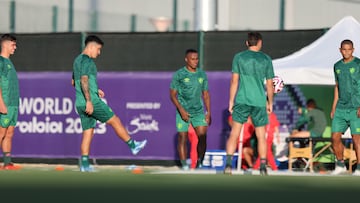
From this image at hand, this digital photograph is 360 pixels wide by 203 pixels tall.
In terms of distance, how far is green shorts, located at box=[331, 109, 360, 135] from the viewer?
15.8 m

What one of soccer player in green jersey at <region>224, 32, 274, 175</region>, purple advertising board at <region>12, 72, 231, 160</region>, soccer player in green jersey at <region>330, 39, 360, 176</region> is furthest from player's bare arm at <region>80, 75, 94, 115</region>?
purple advertising board at <region>12, 72, 231, 160</region>

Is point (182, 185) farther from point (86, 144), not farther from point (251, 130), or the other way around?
point (251, 130)

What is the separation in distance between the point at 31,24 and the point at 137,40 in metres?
5.63

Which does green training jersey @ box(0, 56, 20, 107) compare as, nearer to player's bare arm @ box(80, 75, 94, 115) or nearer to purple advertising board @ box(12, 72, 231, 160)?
player's bare arm @ box(80, 75, 94, 115)

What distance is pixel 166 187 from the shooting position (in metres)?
11.8

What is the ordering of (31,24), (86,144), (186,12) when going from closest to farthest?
(86,144), (31,24), (186,12)

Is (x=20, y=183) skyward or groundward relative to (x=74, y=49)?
groundward

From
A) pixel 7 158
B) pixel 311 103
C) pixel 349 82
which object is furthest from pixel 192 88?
pixel 311 103

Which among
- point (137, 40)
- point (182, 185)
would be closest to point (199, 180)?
point (182, 185)

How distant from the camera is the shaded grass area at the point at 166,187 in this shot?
1039 centimetres

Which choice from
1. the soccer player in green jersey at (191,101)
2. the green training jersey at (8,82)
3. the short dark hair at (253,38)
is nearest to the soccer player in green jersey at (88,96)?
the green training jersey at (8,82)

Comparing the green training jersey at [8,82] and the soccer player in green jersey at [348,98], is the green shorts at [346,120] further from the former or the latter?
the green training jersey at [8,82]

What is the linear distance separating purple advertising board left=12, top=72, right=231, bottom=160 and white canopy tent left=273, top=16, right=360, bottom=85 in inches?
88.7

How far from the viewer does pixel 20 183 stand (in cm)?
1224
